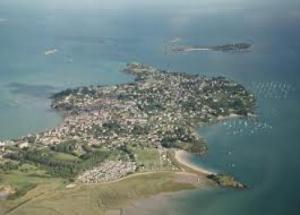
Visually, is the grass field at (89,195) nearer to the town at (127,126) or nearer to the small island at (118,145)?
the small island at (118,145)

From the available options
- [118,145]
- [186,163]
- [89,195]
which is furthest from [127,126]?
[89,195]

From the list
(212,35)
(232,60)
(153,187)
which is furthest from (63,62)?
(153,187)

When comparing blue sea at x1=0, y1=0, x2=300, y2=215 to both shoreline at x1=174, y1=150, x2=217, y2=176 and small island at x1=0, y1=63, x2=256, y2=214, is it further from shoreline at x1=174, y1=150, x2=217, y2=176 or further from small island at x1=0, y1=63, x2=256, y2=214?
small island at x1=0, y1=63, x2=256, y2=214

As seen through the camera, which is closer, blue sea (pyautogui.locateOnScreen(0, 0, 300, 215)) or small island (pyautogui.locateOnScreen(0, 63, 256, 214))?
small island (pyautogui.locateOnScreen(0, 63, 256, 214))

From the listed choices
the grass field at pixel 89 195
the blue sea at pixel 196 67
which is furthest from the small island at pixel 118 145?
the blue sea at pixel 196 67

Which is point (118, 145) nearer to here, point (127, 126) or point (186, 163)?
point (127, 126)

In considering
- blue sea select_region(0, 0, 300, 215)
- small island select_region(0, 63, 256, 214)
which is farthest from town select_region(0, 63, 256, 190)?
blue sea select_region(0, 0, 300, 215)
